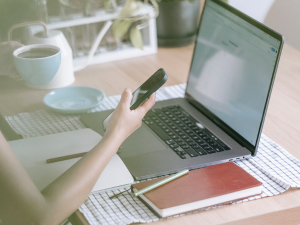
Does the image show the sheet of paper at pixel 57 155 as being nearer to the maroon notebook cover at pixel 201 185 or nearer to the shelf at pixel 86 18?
the maroon notebook cover at pixel 201 185

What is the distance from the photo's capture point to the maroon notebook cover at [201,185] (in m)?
0.61

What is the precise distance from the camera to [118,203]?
24.8 inches

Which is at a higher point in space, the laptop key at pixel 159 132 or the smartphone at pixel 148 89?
the smartphone at pixel 148 89

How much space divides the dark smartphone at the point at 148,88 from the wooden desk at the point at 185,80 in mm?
234

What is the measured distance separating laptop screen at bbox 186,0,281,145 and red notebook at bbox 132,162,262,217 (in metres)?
0.13

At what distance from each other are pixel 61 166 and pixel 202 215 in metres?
0.28

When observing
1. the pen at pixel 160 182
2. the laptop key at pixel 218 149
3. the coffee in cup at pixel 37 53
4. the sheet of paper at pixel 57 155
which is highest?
the coffee in cup at pixel 37 53

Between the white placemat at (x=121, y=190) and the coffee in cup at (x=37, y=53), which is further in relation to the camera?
the coffee in cup at (x=37, y=53)

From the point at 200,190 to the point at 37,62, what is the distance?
0.56 meters

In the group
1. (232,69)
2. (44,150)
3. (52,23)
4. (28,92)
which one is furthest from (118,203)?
(52,23)

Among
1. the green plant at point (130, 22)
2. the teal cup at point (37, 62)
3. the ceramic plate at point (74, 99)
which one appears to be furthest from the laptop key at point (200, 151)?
the green plant at point (130, 22)

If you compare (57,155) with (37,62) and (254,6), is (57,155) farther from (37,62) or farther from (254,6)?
(254,6)

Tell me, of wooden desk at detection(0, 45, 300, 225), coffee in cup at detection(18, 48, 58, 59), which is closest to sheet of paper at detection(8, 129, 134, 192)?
wooden desk at detection(0, 45, 300, 225)

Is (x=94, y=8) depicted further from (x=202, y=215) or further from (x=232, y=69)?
(x=202, y=215)
